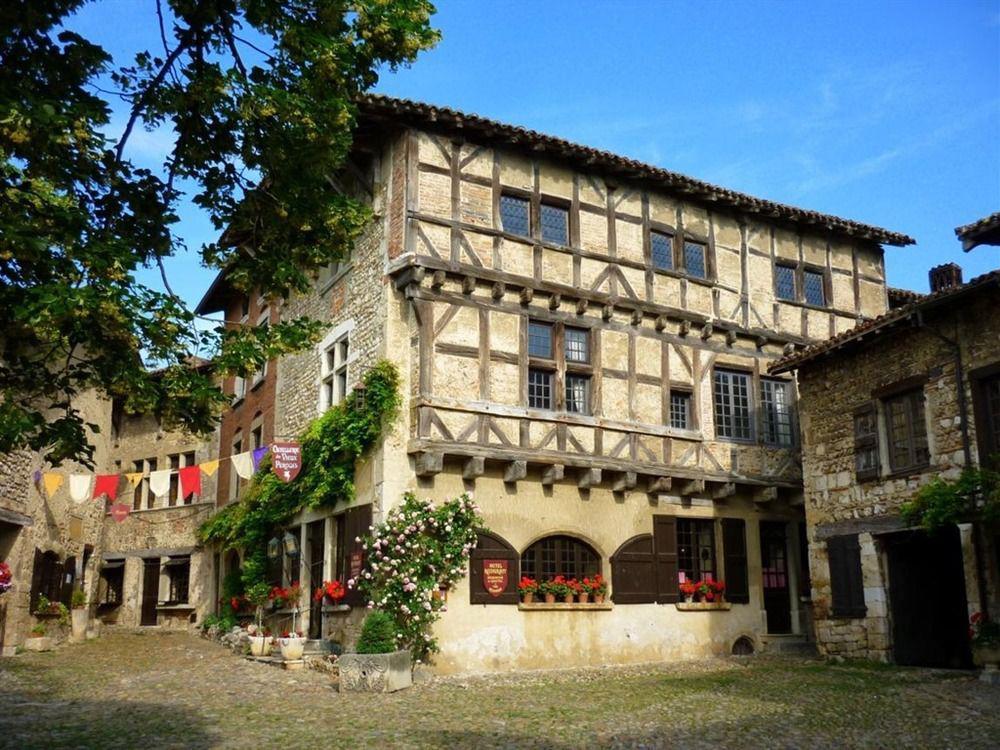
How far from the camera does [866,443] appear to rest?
1586cm

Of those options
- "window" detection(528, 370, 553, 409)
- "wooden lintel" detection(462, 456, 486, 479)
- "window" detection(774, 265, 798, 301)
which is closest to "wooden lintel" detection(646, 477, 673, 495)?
"window" detection(528, 370, 553, 409)

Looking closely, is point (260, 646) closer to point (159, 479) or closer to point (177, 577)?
point (159, 479)

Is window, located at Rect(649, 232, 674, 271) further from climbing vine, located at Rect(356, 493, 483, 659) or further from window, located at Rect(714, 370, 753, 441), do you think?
climbing vine, located at Rect(356, 493, 483, 659)

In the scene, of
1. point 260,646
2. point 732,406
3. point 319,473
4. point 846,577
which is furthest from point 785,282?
point 260,646

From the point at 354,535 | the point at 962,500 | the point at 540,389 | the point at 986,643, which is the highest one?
the point at 540,389

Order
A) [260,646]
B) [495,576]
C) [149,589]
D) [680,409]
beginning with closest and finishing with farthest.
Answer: [495,576] → [260,646] → [680,409] → [149,589]

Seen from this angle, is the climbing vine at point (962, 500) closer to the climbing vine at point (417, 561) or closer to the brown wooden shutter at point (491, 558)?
the brown wooden shutter at point (491, 558)

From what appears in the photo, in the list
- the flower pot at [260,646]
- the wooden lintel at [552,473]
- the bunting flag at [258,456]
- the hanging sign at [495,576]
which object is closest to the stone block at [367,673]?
the hanging sign at [495,576]

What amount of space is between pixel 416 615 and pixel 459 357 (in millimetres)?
4231

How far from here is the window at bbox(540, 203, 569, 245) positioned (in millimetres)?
17391

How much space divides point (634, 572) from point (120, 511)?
57.6ft

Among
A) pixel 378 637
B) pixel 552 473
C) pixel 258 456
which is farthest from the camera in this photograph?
pixel 258 456

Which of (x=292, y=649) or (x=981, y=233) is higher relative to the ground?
(x=981, y=233)

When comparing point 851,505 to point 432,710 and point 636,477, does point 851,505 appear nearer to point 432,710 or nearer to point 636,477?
point 636,477
